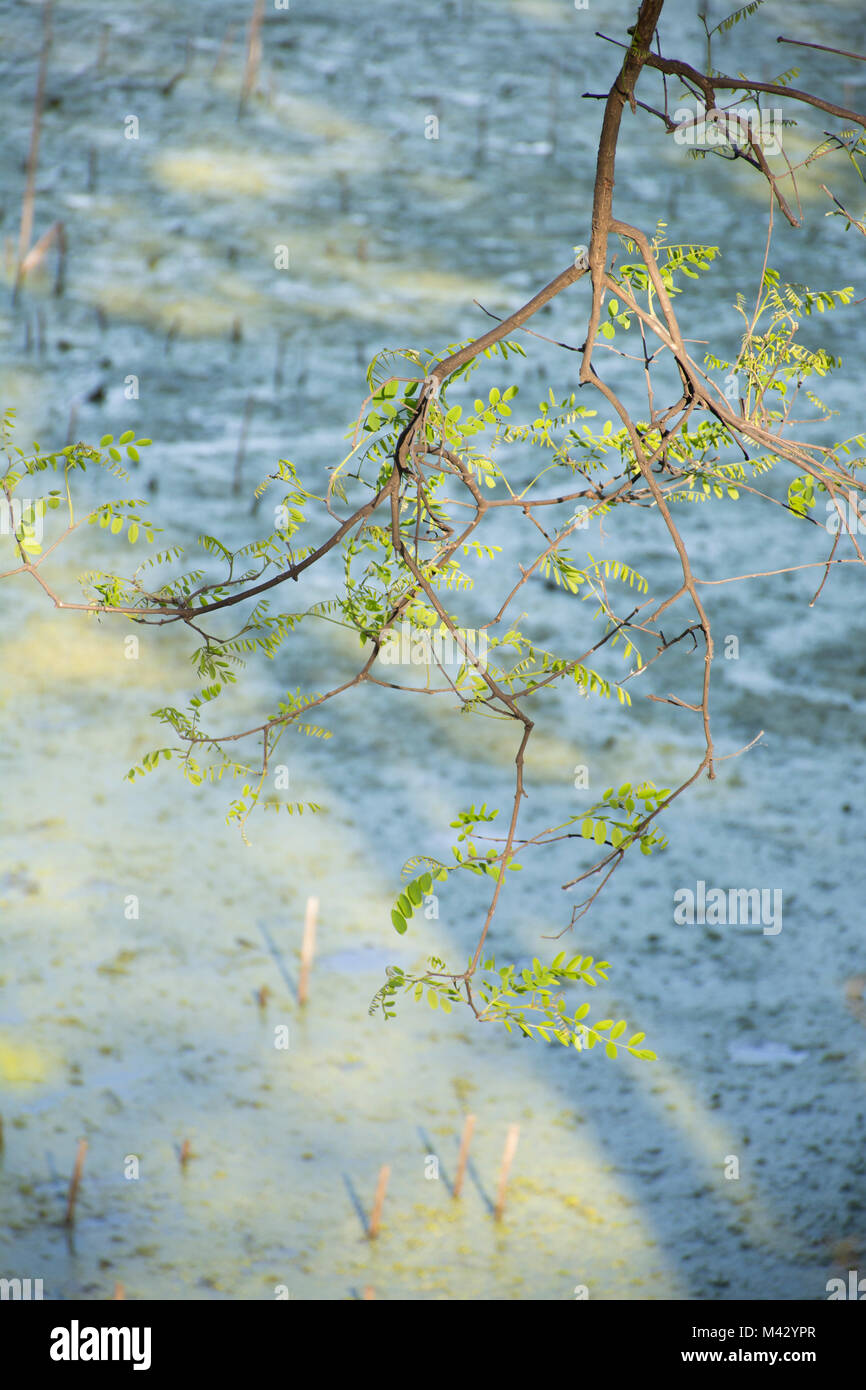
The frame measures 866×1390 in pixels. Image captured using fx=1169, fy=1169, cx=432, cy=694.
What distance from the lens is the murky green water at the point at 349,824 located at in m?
2.13

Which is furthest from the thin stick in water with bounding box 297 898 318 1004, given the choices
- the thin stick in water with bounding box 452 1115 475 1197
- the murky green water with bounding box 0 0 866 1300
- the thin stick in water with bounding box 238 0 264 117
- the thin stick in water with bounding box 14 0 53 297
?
the thin stick in water with bounding box 238 0 264 117

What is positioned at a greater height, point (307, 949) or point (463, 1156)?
point (307, 949)

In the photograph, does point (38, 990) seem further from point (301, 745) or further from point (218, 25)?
point (218, 25)

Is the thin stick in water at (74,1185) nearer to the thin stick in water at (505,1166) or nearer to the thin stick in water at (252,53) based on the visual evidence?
the thin stick in water at (505,1166)

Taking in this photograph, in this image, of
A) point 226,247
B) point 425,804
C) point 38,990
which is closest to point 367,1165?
point 38,990

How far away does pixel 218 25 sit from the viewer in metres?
5.44

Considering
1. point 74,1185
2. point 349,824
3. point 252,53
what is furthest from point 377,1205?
point 252,53

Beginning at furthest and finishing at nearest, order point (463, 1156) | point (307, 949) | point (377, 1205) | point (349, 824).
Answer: point (349, 824), point (307, 949), point (463, 1156), point (377, 1205)

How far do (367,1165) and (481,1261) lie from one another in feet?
0.89

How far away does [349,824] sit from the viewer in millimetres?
2934

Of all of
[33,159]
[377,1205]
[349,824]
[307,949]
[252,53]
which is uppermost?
[252,53]

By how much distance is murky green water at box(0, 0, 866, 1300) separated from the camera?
2131 mm

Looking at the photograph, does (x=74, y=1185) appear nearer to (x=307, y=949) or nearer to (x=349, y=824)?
(x=307, y=949)

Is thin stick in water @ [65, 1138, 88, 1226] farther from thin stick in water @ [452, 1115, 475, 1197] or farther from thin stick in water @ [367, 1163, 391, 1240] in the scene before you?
thin stick in water @ [452, 1115, 475, 1197]
